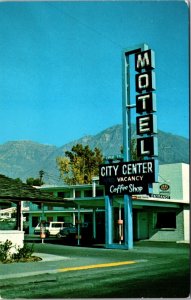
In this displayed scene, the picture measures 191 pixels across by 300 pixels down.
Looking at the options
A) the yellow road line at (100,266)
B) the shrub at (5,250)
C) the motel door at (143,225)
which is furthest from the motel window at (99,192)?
the shrub at (5,250)

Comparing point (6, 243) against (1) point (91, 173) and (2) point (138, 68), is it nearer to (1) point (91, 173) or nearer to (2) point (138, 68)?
(2) point (138, 68)

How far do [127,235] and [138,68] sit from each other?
9643 mm

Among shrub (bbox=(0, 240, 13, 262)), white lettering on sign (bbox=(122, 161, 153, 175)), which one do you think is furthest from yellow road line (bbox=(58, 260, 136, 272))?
white lettering on sign (bbox=(122, 161, 153, 175))

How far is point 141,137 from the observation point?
2683 centimetres

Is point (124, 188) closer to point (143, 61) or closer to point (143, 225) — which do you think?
point (143, 61)

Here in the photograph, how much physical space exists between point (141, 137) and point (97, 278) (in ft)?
41.9

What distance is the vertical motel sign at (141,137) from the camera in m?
26.5

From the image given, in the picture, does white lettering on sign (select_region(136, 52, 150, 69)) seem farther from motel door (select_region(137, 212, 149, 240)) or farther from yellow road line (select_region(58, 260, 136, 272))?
motel door (select_region(137, 212, 149, 240))

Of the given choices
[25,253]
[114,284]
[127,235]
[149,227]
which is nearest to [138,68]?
[127,235]

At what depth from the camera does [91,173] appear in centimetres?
7738

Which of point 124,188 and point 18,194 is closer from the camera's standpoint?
point 18,194

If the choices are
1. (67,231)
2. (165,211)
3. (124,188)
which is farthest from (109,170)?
(67,231)

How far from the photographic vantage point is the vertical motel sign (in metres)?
26.5

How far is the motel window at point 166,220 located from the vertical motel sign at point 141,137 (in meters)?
14.6
